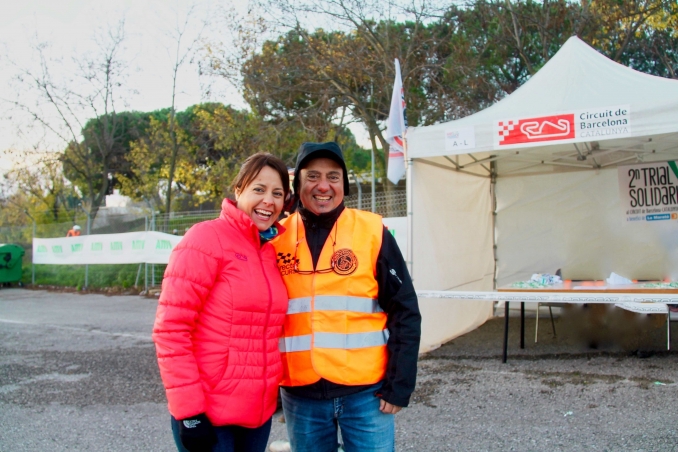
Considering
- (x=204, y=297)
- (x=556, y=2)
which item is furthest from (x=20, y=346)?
(x=556, y=2)

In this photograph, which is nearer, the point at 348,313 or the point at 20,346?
the point at 348,313

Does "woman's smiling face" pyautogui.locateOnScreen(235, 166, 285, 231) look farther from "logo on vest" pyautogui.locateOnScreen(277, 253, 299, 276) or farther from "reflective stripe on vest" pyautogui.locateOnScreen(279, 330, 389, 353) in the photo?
"reflective stripe on vest" pyautogui.locateOnScreen(279, 330, 389, 353)

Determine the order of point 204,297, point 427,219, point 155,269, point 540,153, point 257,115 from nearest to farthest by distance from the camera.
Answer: point 204,297 → point 427,219 → point 540,153 → point 155,269 → point 257,115

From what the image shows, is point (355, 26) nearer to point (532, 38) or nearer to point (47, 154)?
point (532, 38)

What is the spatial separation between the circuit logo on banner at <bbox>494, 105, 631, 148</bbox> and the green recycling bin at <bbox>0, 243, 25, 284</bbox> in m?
15.8

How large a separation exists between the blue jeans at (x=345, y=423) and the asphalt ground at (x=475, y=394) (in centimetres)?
180

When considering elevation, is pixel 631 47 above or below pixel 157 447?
above

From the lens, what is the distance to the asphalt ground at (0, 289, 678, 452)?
392 centimetres

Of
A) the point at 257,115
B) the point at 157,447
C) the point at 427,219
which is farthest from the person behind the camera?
the point at 257,115

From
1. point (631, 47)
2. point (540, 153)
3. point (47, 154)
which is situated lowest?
point (540, 153)

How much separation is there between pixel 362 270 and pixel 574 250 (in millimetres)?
6657

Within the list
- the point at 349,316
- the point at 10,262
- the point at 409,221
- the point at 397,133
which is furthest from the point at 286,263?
the point at 10,262

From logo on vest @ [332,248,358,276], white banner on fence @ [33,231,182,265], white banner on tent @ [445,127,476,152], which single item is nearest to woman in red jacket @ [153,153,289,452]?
logo on vest @ [332,248,358,276]

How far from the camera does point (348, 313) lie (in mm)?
2113
